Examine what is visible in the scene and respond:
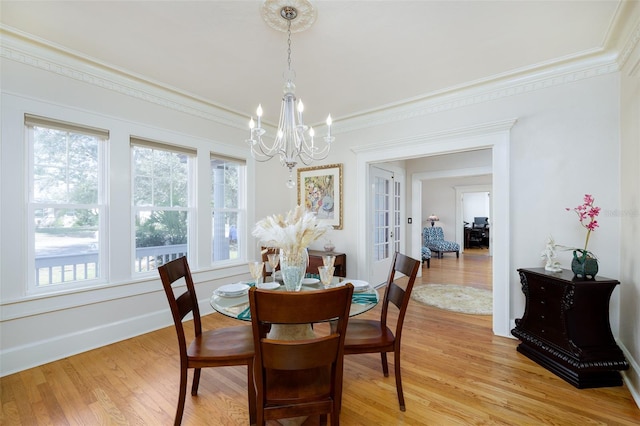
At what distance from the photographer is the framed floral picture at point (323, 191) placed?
4254mm

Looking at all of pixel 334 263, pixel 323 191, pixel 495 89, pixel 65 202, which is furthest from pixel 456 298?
pixel 65 202

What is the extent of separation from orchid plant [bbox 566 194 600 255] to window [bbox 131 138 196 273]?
162 inches

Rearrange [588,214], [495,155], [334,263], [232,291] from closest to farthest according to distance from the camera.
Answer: [232,291], [588,214], [495,155], [334,263]

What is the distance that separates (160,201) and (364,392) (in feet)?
9.65

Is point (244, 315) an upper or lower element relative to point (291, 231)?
lower

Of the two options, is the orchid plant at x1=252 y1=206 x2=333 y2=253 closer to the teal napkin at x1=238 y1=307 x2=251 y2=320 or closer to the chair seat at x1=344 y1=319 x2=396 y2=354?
the teal napkin at x1=238 y1=307 x2=251 y2=320

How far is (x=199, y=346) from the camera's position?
1772 millimetres

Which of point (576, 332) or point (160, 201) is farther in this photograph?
point (160, 201)

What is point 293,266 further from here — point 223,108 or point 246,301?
point 223,108

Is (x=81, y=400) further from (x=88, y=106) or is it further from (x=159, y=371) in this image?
(x=88, y=106)

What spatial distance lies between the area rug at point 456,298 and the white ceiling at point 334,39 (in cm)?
284

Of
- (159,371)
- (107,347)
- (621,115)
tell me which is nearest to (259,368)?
(159,371)

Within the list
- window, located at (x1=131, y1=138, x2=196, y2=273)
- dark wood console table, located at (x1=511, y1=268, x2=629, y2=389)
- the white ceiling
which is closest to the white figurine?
dark wood console table, located at (x1=511, y1=268, x2=629, y2=389)

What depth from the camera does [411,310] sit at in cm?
370
